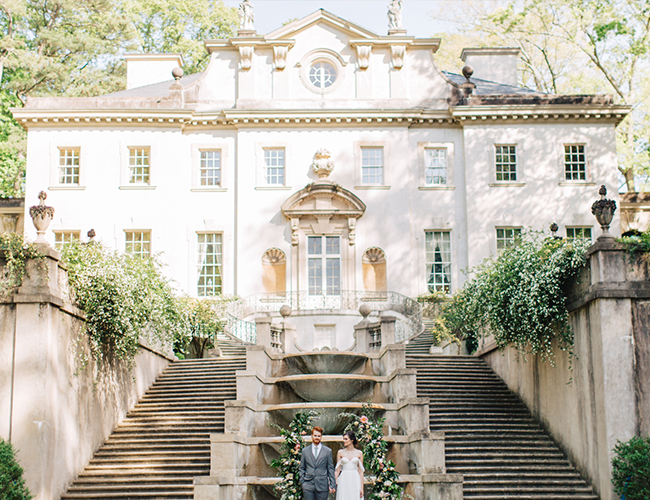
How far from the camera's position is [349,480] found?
35.5ft

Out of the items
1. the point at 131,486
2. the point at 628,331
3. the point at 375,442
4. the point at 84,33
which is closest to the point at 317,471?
the point at 375,442

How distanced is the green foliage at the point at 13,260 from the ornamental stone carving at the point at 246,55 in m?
16.8

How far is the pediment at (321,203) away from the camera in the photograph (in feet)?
91.5

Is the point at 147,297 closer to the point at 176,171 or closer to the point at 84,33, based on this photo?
the point at 176,171

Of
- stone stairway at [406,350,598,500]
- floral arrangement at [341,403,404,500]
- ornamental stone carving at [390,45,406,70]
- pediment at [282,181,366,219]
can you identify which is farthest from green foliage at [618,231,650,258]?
ornamental stone carving at [390,45,406,70]

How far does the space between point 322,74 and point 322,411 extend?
687 inches

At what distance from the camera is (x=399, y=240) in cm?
2812

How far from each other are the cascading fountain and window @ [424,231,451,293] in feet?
31.5

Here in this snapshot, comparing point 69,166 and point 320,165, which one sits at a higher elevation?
point 69,166

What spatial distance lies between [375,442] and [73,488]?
5.79 metres

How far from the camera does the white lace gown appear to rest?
10.8 m

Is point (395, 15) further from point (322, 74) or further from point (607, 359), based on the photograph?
point (607, 359)

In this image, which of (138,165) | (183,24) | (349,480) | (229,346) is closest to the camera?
(349,480)

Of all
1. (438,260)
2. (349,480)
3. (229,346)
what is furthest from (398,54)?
(349,480)
